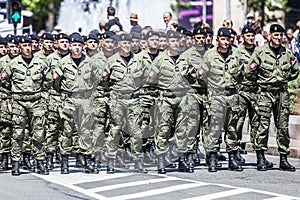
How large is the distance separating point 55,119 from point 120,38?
1.65 meters

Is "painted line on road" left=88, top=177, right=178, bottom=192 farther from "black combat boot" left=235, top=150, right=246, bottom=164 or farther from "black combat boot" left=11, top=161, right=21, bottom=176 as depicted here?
"black combat boot" left=11, top=161, right=21, bottom=176

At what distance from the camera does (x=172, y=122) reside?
51.2 ft

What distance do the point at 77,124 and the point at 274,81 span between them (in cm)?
296

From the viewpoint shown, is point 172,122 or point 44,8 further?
point 44,8

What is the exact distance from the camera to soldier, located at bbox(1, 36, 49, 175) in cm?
1543

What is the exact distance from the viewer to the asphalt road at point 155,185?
13.1 m

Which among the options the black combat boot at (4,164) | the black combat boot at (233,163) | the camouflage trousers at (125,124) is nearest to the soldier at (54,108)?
the black combat boot at (4,164)

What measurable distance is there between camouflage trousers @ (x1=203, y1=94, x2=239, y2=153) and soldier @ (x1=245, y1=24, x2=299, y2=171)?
1.22 ft

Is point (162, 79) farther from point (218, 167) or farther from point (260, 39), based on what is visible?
point (260, 39)

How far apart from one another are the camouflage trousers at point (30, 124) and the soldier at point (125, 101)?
1.01 m

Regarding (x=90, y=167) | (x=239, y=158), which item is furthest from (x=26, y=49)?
(x=239, y=158)

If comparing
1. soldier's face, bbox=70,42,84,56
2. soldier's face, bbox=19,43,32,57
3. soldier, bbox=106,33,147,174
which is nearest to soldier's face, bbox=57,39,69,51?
soldier's face, bbox=70,42,84,56

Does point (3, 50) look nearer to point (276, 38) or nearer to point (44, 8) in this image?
point (276, 38)

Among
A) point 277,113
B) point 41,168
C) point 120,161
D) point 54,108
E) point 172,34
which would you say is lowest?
point 41,168
